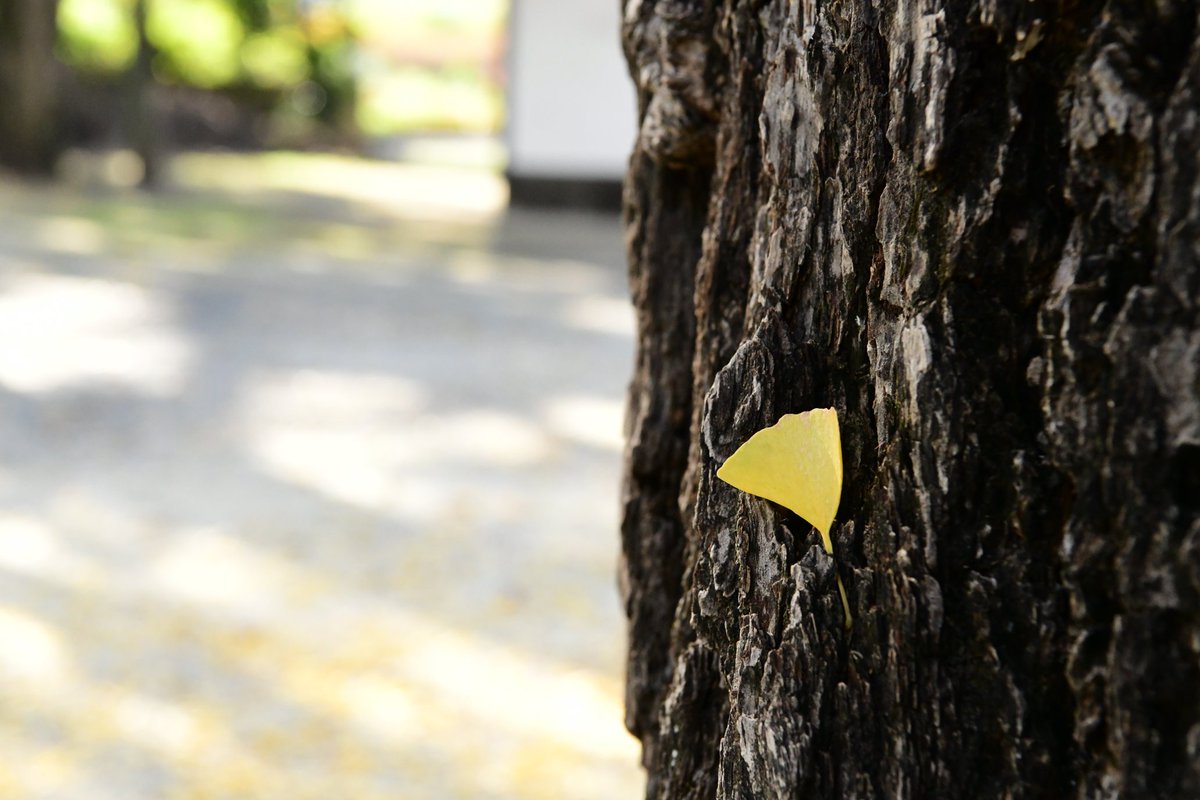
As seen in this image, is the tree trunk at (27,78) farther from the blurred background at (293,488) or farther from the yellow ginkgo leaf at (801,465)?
the yellow ginkgo leaf at (801,465)

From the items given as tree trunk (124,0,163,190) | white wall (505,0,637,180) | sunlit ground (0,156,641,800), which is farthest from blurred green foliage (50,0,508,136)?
sunlit ground (0,156,641,800)

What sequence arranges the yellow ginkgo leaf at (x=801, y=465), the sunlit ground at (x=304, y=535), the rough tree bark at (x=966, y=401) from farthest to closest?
the sunlit ground at (x=304, y=535), the yellow ginkgo leaf at (x=801, y=465), the rough tree bark at (x=966, y=401)

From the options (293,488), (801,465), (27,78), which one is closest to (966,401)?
(801,465)

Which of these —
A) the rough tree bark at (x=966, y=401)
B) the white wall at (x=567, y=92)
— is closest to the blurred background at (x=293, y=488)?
the white wall at (x=567, y=92)

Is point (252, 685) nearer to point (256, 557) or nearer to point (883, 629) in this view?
point (256, 557)

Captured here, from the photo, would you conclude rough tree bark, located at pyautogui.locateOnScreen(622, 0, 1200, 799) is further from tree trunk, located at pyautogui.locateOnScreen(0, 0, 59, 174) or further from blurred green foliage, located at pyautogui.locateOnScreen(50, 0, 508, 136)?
blurred green foliage, located at pyautogui.locateOnScreen(50, 0, 508, 136)

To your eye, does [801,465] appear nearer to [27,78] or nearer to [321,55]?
[27,78]
